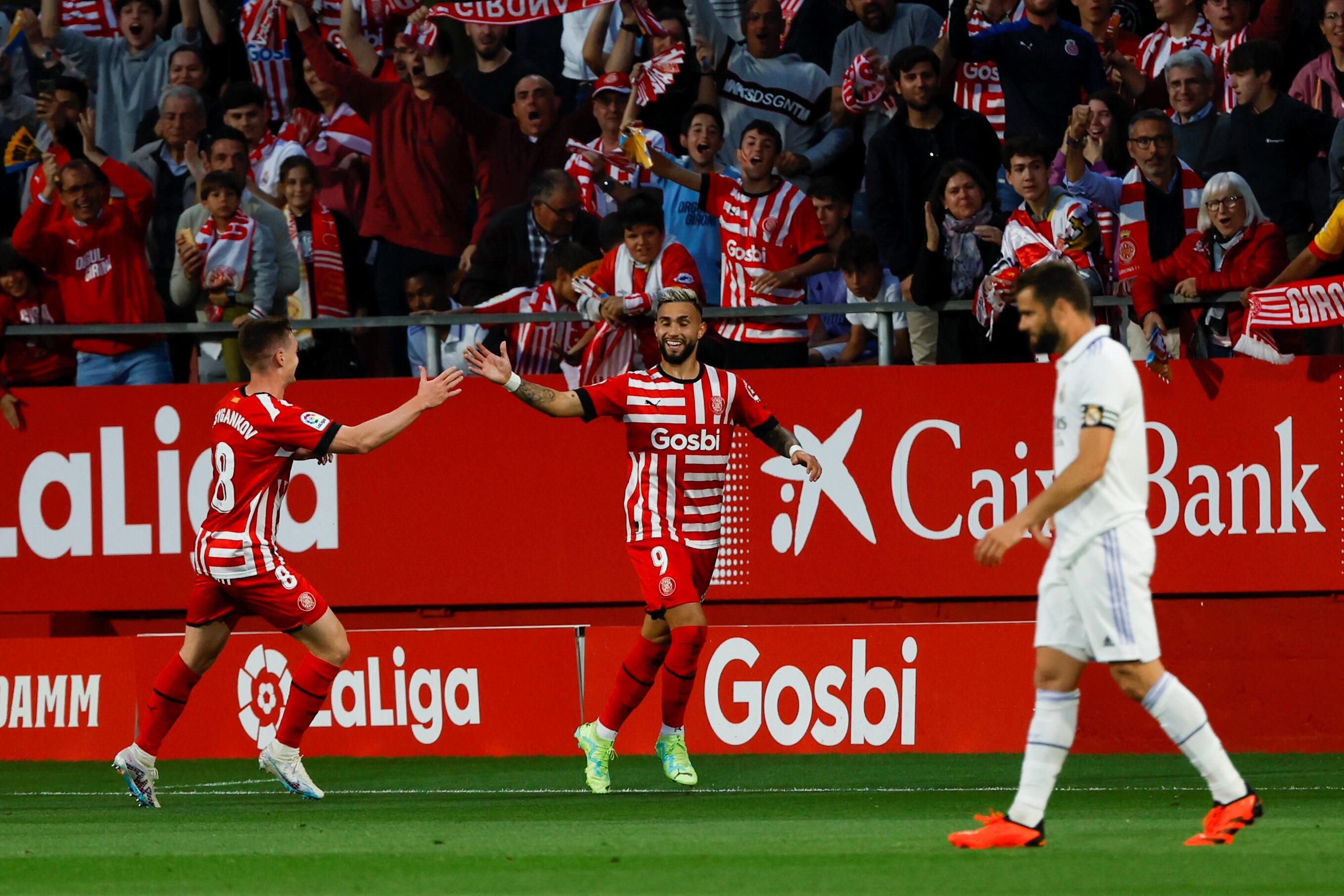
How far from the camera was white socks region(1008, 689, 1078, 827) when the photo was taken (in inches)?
245

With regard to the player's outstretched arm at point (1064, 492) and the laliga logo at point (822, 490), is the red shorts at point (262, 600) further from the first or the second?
the player's outstretched arm at point (1064, 492)

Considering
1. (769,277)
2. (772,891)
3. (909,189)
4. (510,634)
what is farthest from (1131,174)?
(772,891)

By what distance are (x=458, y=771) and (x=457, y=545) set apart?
1977 millimetres

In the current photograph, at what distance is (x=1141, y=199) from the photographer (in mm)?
11211

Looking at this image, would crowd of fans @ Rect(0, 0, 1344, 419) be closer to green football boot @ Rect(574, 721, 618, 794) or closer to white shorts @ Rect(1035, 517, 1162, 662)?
green football boot @ Rect(574, 721, 618, 794)

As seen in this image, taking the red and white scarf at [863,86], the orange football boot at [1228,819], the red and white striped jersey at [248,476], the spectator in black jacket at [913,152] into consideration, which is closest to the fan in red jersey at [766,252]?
the spectator in black jacket at [913,152]

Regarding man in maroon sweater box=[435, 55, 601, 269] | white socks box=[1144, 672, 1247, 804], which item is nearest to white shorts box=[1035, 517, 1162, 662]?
white socks box=[1144, 672, 1247, 804]

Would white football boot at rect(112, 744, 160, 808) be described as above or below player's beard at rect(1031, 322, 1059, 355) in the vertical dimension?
below

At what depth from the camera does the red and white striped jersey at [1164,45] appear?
40.2ft

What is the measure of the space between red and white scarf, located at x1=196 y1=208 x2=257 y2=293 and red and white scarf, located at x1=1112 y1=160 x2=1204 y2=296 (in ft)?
→ 18.4

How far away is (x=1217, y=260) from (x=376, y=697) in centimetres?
592

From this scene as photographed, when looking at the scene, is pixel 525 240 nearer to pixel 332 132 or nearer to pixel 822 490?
pixel 332 132

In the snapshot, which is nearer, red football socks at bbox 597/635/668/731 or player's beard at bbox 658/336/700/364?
player's beard at bbox 658/336/700/364

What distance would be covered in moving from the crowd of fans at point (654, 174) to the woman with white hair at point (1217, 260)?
0.7 inches
